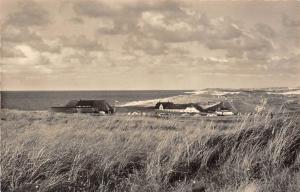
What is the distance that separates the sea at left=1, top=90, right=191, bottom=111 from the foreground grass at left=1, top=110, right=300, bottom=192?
196mm

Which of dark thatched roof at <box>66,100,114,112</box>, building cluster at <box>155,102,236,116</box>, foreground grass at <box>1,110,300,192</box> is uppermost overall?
dark thatched roof at <box>66,100,114,112</box>

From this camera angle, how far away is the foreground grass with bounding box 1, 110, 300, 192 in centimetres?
555

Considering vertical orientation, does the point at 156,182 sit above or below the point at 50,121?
below

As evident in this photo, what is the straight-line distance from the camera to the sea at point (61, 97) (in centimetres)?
713

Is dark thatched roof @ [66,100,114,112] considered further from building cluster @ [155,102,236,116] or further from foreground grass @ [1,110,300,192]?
building cluster @ [155,102,236,116]

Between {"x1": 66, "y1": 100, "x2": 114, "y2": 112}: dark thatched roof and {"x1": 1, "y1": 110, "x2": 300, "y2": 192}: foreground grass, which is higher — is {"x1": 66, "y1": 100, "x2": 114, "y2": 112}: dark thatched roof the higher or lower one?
the higher one

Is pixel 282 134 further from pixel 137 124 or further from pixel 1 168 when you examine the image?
pixel 1 168

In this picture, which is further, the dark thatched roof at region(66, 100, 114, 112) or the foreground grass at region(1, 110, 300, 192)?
the dark thatched roof at region(66, 100, 114, 112)

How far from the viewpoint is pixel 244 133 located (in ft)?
23.8

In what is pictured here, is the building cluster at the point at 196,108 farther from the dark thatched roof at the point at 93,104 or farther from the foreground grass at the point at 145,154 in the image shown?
the dark thatched roof at the point at 93,104

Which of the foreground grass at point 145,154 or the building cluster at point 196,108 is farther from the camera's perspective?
the building cluster at point 196,108

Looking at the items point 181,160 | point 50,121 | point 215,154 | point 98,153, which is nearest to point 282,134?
point 215,154

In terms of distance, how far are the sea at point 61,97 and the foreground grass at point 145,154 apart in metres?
0.20

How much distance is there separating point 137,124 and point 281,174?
8.31ft
